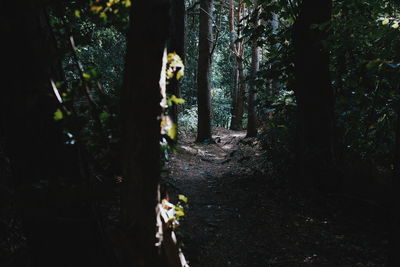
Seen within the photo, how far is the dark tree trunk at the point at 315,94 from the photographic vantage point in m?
6.16

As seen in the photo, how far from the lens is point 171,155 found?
9992 millimetres

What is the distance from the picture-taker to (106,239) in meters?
2.75

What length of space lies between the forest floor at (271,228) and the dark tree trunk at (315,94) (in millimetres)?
601

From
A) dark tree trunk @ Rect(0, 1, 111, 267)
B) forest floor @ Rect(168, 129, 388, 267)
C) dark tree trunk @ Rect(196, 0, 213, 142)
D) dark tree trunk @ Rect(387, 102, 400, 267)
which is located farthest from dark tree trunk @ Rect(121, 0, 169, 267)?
dark tree trunk @ Rect(196, 0, 213, 142)

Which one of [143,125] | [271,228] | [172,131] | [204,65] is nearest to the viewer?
[143,125]

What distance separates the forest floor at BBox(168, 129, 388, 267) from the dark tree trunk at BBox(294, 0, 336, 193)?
60 cm

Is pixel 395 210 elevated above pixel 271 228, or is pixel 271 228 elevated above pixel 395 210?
pixel 395 210

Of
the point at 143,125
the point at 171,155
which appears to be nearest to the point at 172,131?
the point at 143,125

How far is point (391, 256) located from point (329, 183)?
10.3 feet

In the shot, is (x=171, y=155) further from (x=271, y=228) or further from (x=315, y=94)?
(x=271, y=228)

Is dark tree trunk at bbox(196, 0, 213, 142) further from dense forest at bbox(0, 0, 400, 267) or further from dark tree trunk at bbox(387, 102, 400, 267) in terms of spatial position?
dark tree trunk at bbox(387, 102, 400, 267)

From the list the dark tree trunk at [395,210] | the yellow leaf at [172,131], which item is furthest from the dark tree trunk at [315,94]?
the yellow leaf at [172,131]

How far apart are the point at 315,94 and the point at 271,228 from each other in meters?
2.54

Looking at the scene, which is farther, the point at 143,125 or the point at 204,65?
the point at 204,65
